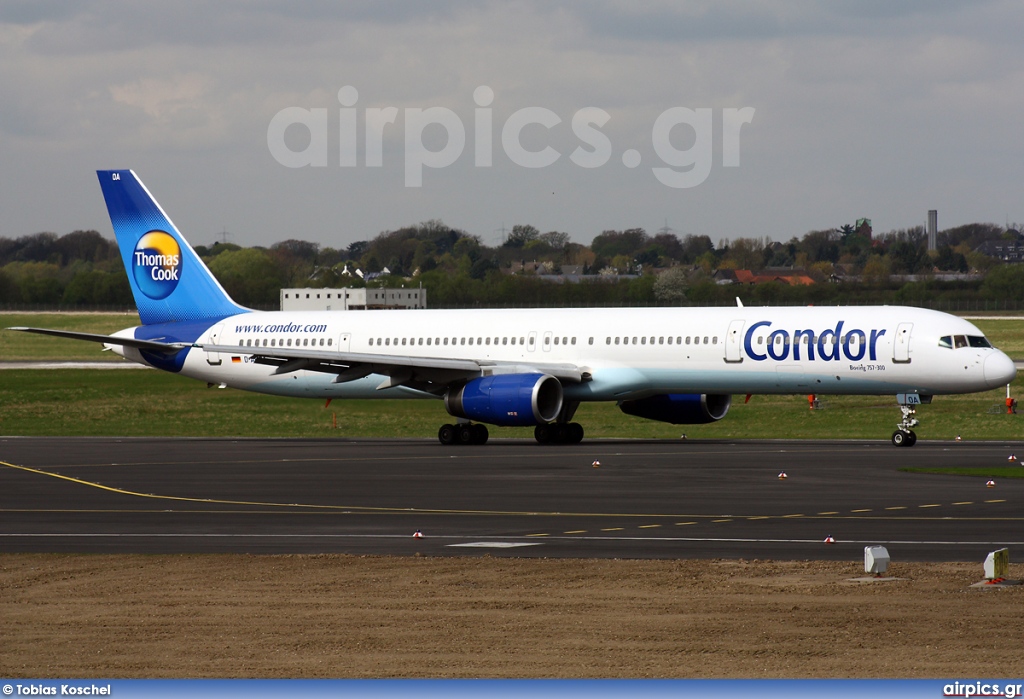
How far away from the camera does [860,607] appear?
15242mm

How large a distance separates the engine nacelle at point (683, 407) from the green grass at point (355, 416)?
175 cm

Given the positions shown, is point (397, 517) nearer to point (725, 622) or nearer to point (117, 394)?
point (725, 622)

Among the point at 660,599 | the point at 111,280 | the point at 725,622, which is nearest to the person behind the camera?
the point at 725,622

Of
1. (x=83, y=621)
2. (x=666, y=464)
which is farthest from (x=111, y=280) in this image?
(x=83, y=621)

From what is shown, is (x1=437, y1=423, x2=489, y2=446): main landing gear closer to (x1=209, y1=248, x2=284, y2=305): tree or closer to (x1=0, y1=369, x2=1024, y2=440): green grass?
(x1=0, y1=369, x2=1024, y2=440): green grass

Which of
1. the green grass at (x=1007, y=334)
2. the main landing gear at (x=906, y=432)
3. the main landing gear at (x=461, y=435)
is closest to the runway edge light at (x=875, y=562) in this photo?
the main landing gear at (x=906, y=432)

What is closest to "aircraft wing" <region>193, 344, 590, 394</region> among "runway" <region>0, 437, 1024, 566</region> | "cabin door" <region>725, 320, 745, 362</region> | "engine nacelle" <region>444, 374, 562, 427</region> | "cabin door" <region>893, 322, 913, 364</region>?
"engine nacelle" <region>444, 374, 562, 427</region>

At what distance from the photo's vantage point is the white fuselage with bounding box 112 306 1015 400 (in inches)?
1649

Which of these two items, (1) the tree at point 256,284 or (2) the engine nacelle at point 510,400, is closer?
(2) the engine nacelle at point 510,400

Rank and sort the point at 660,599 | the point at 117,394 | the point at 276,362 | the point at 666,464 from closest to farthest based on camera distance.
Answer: the point at 660,599
the point at 666,464
the point at 276,362
the point at 117,394

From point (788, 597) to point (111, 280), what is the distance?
412 ft

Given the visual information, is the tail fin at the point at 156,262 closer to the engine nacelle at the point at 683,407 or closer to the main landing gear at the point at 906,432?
the engine nacelle at the point at 683,407

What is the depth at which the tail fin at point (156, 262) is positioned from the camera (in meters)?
53.2

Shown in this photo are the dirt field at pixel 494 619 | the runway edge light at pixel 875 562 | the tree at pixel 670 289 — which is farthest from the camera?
the tree at pixel 670 289
